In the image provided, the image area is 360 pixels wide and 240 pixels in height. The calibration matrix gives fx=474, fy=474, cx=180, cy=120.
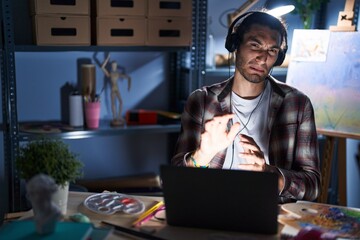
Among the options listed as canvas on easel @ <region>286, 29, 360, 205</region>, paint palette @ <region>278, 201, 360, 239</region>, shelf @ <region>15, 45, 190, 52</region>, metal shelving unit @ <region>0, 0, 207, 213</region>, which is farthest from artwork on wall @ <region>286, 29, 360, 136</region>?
paint palette @ <region>278, 201, 360, 239</region>

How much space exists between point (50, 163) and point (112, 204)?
0.28 m

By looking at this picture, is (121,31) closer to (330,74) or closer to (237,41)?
(237,41)

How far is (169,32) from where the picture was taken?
8.66 feet

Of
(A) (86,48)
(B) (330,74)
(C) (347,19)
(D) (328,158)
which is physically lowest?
(D) (328,158)

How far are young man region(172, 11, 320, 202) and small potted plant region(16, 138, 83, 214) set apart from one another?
51 centimetres

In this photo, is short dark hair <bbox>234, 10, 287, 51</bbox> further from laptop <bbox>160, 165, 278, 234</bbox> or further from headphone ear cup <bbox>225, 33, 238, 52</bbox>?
laptop <bbox>160, 165, 278, 234</bbox>

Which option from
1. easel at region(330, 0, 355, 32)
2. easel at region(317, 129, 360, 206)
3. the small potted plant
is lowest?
easel at region(317, 129, 360, 206)

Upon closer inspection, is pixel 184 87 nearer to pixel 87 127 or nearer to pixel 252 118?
pixel 87 127

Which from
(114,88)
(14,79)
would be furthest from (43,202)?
(114,88)

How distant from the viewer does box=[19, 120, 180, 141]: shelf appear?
2424mm

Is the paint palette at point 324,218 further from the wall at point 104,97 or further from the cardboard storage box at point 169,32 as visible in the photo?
the wall at point 104,97

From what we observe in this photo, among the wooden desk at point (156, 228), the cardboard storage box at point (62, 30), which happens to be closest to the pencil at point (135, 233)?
the wooden desk at point (156, 228)

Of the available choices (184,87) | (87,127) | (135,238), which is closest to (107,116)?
(87,127)

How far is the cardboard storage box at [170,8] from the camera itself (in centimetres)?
255
